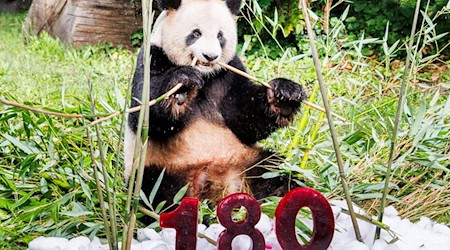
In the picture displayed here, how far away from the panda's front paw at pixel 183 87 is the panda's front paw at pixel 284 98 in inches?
9.9

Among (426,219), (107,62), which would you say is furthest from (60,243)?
(107,62)

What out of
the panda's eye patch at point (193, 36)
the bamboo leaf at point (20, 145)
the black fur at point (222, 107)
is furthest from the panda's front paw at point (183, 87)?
the bamboo leaf at point (20, 145)

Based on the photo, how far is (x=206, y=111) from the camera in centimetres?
228

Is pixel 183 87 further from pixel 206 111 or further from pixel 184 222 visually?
pixel 184 222

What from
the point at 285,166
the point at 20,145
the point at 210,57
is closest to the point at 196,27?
the point at 210,57

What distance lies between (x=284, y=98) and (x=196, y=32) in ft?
1.09

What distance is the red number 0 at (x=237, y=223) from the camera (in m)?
1.55

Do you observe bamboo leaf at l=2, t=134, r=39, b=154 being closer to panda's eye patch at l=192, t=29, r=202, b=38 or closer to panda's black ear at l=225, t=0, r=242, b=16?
panda's eye patch at l=192, t=29, r=202, b=38

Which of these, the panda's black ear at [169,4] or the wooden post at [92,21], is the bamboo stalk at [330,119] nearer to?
the panda's black ear at [169,4]

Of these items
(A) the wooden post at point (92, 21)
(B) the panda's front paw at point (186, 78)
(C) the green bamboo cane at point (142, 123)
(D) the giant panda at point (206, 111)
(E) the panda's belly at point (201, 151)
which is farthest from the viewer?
(A) the wooden post at point (92, 21)

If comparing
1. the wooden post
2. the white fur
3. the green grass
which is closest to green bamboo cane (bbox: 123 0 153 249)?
the green grass

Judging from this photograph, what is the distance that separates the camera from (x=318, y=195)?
1571 mm

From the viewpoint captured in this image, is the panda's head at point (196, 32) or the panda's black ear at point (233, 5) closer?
the panda's head at point (196, 32)

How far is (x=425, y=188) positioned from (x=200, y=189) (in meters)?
0.72
